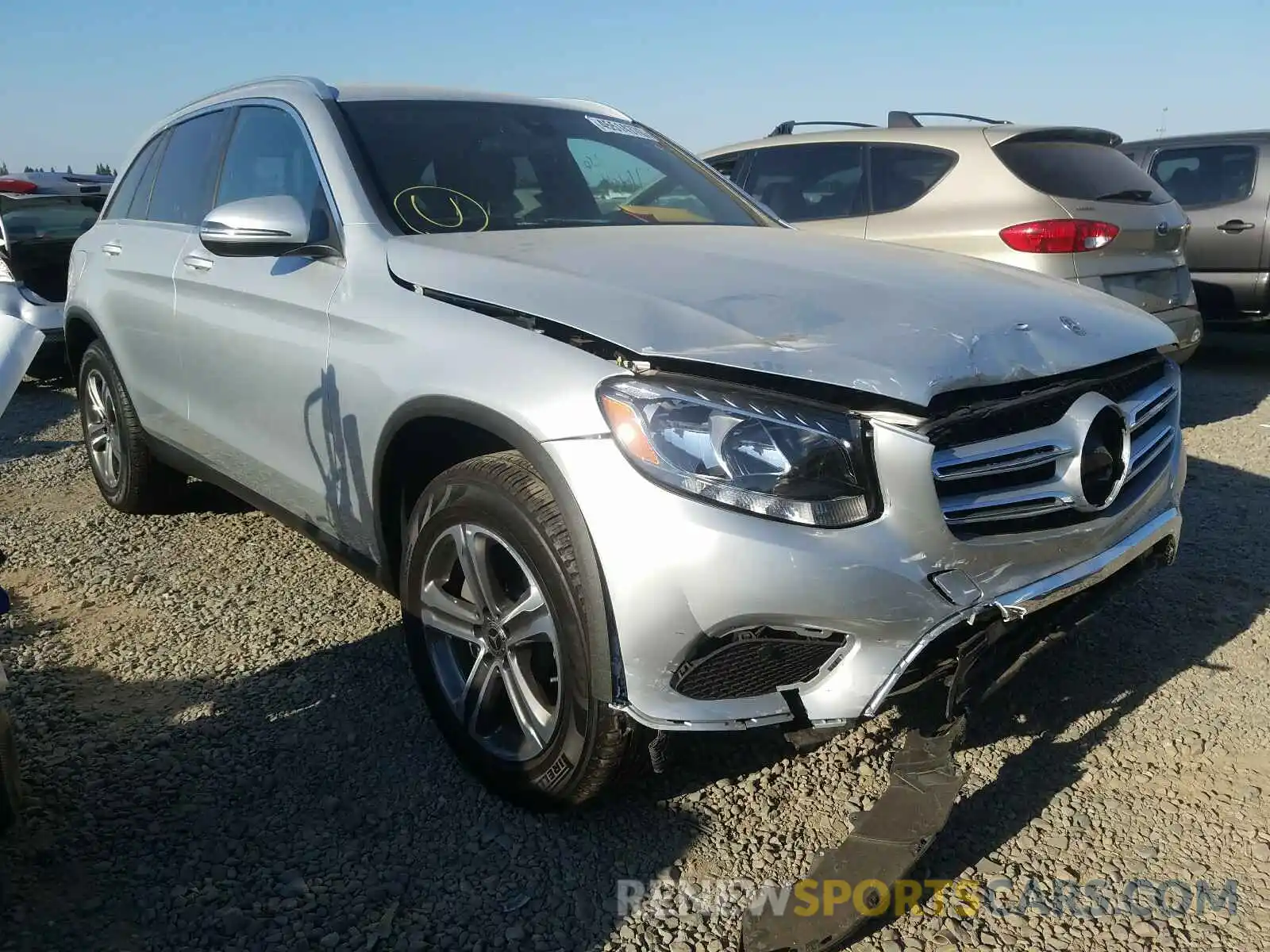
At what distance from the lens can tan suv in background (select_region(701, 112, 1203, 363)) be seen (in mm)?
5438

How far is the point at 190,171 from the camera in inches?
157

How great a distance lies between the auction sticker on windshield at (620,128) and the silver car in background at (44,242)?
528cm

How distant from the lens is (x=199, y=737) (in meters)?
2.80

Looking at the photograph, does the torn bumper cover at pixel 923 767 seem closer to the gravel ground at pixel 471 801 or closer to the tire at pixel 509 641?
the gravel ground at pixel 471 801

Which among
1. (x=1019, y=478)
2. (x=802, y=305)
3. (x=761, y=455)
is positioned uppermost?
(x=802, y=305)

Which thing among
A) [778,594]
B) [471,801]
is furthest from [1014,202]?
[471,801]

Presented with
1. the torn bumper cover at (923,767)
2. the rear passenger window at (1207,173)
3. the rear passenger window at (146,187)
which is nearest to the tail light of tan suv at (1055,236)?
the rear passenger window at (1207,173)

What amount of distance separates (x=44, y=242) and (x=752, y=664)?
25.2 ft

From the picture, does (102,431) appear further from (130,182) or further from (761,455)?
(761,455)

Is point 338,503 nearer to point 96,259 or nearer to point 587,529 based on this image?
point 587,529

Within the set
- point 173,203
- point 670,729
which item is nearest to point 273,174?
point 173,203

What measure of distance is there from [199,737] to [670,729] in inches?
A: 59.2

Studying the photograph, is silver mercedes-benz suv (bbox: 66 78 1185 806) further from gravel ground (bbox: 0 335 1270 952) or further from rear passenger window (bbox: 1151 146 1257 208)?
rear passenger window (bbox: 1151 146 1257 208)

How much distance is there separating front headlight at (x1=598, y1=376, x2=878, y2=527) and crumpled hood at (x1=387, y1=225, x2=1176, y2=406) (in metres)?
0.09
